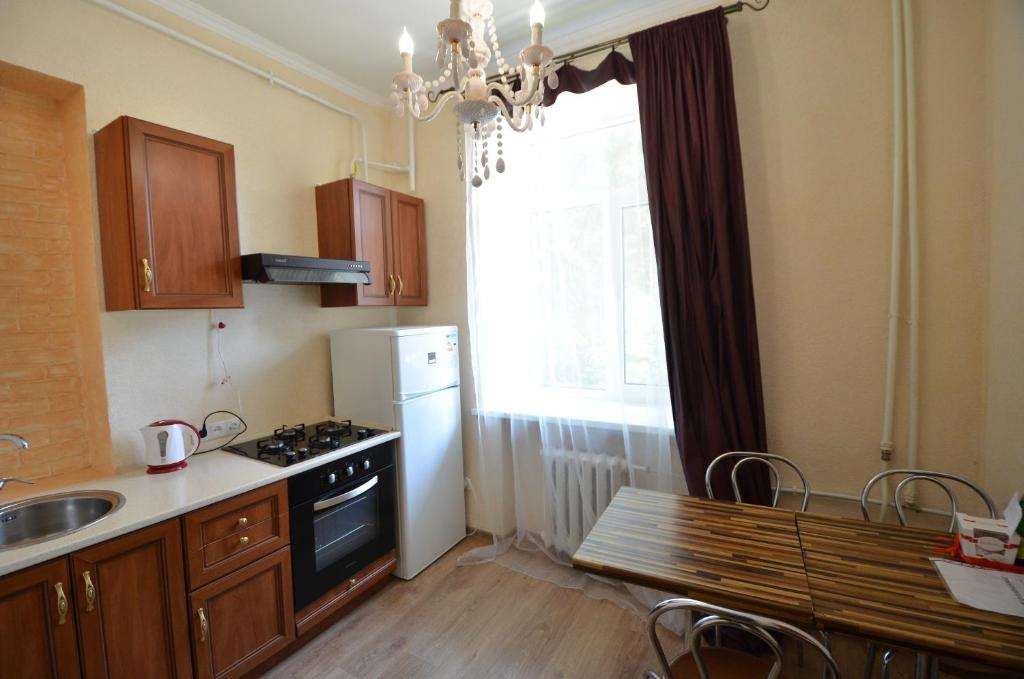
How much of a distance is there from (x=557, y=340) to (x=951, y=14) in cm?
203

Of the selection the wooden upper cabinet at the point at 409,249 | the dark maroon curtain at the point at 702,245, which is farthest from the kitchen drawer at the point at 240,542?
the dark maroon curtain at the point at 702,245

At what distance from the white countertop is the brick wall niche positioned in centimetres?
26

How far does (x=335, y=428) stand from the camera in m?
2.49

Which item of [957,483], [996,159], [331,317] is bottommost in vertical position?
[957,483]

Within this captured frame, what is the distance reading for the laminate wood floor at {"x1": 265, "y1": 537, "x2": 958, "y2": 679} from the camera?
6.19ft

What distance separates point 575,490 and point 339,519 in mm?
1259

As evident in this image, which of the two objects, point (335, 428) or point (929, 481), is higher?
point (335, 428)

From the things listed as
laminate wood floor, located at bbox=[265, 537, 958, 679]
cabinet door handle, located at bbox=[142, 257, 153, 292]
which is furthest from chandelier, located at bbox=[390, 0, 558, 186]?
laminate wood floor, located at bbox=[265, 537, 958, 679]

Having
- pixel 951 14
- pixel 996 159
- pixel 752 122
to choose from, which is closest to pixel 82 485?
pixel 752 122

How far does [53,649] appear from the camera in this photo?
1.31 meters

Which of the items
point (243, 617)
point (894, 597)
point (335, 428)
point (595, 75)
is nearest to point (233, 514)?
point (243, 617)

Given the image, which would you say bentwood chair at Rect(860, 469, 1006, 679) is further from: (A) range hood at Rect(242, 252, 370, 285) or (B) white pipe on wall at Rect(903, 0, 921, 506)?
(A) range hood at Rect(242, 252, 370, 285)

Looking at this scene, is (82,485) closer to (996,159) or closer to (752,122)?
(752,122)

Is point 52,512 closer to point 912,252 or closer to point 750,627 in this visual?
point 750,627
